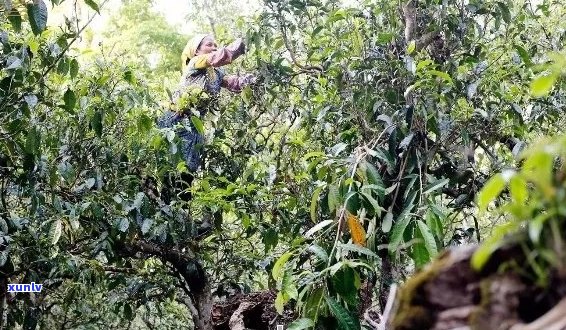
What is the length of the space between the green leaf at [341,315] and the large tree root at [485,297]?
35.1 inches

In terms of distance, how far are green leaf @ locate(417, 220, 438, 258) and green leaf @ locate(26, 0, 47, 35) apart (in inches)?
49.1

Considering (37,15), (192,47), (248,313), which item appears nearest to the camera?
(37,15)

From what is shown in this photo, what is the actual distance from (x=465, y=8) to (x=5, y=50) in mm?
1843

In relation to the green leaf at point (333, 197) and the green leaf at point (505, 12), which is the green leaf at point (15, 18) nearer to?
the green leaf at point (333, 197)

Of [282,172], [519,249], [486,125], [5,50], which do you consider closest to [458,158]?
[486,125]

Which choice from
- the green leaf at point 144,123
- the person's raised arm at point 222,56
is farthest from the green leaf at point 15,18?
the person's raised arm at point 222,56

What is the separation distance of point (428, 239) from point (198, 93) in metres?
2.06

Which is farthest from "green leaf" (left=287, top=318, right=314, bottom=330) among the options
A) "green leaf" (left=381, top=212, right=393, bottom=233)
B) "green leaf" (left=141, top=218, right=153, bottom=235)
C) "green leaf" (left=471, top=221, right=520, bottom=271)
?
"green leaf" (left=141, top=218, right=153, bottom=235)

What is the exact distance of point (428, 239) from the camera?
5.25 feet

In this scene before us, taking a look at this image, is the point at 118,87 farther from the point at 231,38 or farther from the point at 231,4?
the point at 231,4

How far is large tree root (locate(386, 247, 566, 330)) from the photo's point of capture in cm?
55

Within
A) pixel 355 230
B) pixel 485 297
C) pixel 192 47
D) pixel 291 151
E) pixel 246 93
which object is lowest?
pixel 485 297

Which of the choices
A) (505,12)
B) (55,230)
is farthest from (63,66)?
(505,12)

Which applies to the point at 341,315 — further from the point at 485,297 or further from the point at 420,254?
the point at 485,297
